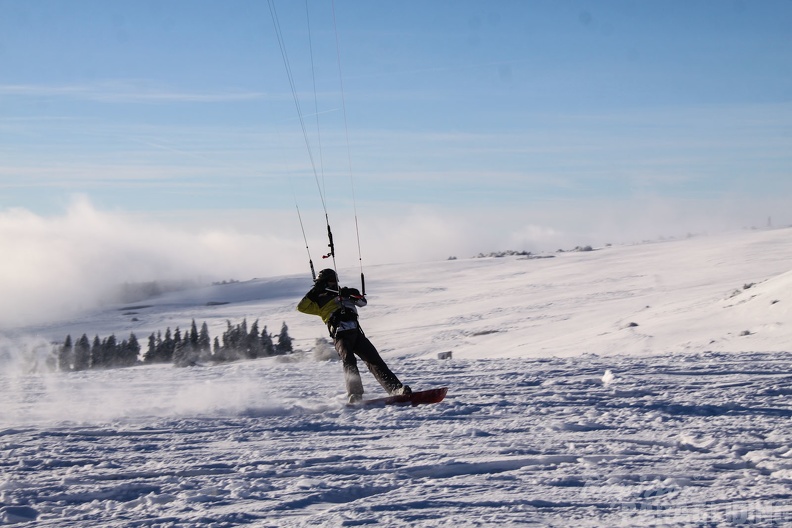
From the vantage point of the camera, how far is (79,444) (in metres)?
6.68

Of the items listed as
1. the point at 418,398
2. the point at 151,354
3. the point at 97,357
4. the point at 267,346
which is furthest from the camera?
the point at 97,357

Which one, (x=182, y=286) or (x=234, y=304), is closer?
(x=234, y=304)

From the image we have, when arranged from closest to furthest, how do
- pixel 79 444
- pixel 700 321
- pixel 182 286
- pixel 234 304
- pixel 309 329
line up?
pixel 79 444 → pixel 700 321 → pixel 309 329 → pixel 234 304 → pixel 182 286

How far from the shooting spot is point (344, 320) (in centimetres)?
967

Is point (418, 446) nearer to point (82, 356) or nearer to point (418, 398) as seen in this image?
point (418, 398)

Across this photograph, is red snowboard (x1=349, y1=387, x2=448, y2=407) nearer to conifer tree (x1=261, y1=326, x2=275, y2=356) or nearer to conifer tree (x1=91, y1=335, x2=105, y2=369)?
conifer tree (x1=261, y1=326, x2=275, y2=356)

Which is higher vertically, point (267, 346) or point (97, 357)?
point (267, 346)

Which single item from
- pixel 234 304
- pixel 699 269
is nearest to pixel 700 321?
pixel 699 269

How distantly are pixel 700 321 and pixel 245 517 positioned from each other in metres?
18.9

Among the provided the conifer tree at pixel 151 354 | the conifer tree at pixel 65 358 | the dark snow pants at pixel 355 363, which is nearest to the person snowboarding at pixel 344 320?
the dark snow pants at pixel 355 363

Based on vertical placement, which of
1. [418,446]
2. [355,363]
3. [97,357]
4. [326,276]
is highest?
[326,276]

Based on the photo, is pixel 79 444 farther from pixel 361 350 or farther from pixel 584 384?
pixel 584 384

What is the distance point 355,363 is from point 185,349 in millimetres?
36659

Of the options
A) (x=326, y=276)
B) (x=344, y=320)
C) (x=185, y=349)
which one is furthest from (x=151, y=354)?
(x=344, y=320)
